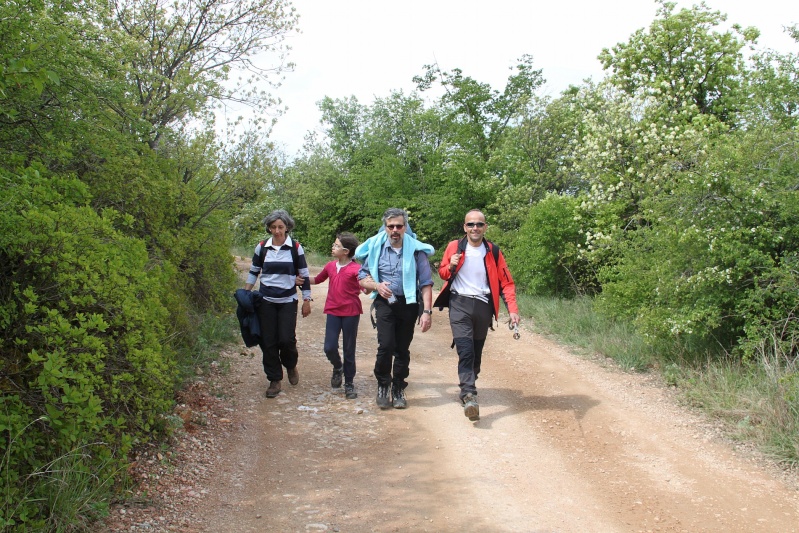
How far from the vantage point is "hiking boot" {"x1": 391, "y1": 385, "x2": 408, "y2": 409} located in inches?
267

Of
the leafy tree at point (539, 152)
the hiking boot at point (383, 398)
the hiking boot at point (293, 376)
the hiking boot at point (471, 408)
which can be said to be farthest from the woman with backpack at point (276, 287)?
the leafy tree at point (539, 152)

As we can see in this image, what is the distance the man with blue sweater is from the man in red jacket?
25 centimetres

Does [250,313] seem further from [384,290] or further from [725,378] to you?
[725,378]

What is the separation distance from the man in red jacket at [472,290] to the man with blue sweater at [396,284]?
0.81ft

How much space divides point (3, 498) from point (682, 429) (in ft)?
18.1

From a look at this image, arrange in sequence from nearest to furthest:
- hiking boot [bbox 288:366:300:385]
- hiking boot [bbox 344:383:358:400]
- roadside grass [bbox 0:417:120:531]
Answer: roadside grass [bbox 0:417:120:531], hiking boot [bbox 344:383:358:400], hiking boot [bbox 288:366:300:385]

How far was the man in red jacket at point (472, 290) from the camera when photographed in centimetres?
648

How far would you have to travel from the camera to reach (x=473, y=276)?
6.57m

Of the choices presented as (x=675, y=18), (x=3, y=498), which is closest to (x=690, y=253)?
(x=3, y=498)

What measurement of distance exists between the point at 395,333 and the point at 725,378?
11.6 feet

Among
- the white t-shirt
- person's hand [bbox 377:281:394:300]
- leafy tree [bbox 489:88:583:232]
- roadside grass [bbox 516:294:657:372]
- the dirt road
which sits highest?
leafy tree [bbox 489:88:583:232]

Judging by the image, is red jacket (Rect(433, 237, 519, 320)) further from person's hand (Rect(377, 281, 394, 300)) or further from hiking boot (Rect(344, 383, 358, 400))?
hiking boot (Rect(344, 383, 358, 400))

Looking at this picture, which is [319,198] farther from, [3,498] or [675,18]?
[3,498]

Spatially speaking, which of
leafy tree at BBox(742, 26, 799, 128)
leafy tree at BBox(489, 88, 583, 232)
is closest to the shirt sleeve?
leafy tree at BBox(742, 26, 799, 128)
